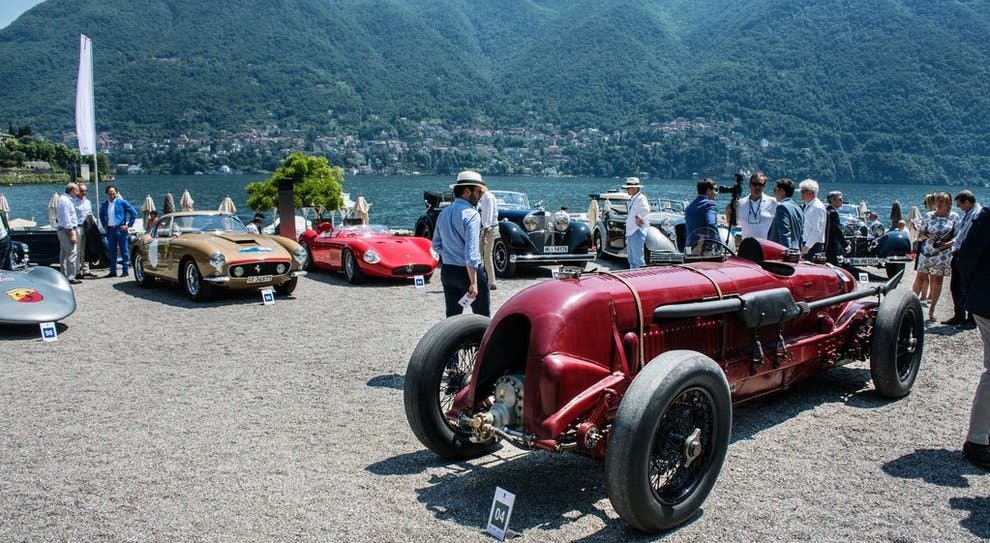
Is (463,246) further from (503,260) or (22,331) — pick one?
(503,260)

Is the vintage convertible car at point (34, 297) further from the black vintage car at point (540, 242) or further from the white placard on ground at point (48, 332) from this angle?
the black vintage car at point (540, 242)

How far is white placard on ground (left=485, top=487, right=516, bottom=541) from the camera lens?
3.59 metres

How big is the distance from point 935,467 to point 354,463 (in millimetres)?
3807

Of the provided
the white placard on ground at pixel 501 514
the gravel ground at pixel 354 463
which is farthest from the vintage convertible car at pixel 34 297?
the white placard on ground at pixel 501 514

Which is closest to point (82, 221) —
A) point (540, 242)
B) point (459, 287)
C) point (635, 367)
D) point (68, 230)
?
point (68, 230)

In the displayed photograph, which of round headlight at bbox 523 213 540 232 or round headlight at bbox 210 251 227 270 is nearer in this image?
round headlight at bbox 210 251 227 270

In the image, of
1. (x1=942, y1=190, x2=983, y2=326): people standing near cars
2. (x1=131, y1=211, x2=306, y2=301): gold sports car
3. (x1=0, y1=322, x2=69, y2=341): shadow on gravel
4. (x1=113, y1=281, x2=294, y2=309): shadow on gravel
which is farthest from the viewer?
(x1=113, y1=281, x2=294, y2=309): shadow on gravel

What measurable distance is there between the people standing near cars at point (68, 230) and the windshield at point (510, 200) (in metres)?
8.21

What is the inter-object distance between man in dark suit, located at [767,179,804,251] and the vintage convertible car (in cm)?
863

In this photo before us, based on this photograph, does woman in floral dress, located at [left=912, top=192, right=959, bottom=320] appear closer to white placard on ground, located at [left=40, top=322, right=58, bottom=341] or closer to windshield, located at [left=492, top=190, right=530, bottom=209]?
windshield, located at [left=492, top=190, right=530, bottom=209]

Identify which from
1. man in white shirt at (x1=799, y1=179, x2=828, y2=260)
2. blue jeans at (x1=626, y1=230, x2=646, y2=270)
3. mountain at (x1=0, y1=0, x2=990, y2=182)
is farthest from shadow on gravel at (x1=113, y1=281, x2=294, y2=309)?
mountain at (x1=0, y1=0, x2=990, y2=182)

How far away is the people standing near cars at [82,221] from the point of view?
1318 cm

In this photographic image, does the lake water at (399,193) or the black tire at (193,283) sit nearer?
the black tire at (193,283)

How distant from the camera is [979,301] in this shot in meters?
4.69
